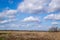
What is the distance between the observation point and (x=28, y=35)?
3939 millimetres

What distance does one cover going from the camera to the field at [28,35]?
377cm

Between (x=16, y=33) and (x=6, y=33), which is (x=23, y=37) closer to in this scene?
(x=16, y=33)

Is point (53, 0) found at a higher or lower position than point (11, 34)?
higher

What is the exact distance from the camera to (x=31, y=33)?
12.9 ft

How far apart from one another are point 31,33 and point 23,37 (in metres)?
0.25

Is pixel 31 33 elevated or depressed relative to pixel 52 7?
depressed

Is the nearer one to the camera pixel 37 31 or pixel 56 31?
pixel 37 31

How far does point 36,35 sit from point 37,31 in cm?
11

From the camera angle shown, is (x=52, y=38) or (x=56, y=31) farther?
(x=56, y=31)

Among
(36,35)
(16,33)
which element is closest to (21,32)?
(16,33)

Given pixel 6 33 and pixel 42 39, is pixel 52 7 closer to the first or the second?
pixel 42 39

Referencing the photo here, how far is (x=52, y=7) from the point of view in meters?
3.85

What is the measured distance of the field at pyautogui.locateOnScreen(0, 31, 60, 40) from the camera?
3767mm

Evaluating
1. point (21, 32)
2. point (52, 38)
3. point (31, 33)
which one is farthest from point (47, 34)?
point (21, 32)
